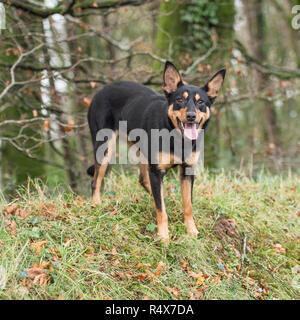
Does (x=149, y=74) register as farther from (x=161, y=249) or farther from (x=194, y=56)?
(x=161, y=249)

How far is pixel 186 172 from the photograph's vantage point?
443cm

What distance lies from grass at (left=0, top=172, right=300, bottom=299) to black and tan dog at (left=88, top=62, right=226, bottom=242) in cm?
27

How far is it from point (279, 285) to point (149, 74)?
4422 mm

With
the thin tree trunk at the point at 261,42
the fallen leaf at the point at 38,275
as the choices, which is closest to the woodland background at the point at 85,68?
the fallen leaf at the point at 38,275

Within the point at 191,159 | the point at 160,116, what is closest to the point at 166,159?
the point at 191,159

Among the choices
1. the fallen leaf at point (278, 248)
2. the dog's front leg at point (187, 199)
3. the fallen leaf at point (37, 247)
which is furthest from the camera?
the fallen leaf at point (278, 248)

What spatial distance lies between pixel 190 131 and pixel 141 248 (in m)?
1.32

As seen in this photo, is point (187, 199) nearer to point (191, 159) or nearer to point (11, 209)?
point (191, 159)

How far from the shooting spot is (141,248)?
3986mm


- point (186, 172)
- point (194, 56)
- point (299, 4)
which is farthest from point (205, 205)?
point (299, 4)

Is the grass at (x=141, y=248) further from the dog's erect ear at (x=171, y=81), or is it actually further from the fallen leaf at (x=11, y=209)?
the dog's erect ear at (x=171, y=81)

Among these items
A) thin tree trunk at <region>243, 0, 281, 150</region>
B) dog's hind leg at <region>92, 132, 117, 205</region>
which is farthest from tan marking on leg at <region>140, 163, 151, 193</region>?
thin tree trunk at <region>243, 0, 281, 150</region>

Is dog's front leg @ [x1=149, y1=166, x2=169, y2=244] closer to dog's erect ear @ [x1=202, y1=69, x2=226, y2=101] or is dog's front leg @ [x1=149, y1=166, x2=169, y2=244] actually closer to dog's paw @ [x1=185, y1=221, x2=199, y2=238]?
dog's paw @ [x1=185, y1=221, x2=199, y2=238]

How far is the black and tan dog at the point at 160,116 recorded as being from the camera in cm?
405
